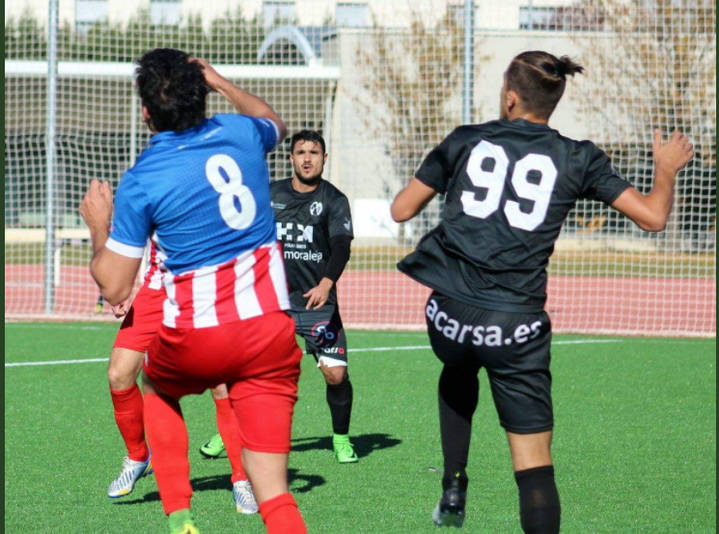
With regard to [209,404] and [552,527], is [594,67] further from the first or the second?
[552,527]

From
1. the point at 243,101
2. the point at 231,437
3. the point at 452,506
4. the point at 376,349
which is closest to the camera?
the point at 243,101

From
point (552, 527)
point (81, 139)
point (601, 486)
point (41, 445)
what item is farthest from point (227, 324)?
point (81, 139)

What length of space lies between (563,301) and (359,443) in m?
11.5

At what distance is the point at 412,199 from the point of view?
4.21 m

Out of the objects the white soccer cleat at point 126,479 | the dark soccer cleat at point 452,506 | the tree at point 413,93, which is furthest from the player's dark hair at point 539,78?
the tree at point 413,93

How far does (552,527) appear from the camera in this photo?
13.8 feet

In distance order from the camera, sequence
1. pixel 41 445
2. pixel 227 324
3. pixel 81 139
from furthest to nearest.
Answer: pixel 81 139 < pixel 41 445 < pixel 227 324

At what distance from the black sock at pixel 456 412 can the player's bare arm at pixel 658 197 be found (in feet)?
2.98

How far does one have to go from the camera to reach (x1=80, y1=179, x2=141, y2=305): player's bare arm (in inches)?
153

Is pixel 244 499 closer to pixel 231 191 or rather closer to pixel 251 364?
pixel 251 364

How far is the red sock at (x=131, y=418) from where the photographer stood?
5.75 m

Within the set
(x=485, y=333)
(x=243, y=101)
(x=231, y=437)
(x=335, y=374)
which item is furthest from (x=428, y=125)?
(x=485, y=333)

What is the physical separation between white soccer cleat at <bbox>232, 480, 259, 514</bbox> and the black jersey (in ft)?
6.13

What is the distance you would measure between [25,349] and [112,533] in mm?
7304
